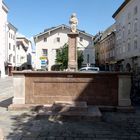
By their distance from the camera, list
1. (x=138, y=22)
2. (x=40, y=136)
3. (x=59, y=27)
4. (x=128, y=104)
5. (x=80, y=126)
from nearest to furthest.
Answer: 1. (x=40, y=136)
2. (x=80, y=126)
3. (x=128, y=104)
4. (x=138, y=22)
5. (x=59, y=27)

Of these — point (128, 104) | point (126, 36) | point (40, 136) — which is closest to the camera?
point (40, 136)

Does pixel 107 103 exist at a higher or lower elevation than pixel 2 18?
lower

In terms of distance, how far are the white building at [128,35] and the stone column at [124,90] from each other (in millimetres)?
31041

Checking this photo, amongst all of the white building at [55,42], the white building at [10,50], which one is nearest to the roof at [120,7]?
the white building at [55,42]

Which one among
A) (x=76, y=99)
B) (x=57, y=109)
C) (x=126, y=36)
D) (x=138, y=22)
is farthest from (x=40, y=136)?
(x=126, y=36)

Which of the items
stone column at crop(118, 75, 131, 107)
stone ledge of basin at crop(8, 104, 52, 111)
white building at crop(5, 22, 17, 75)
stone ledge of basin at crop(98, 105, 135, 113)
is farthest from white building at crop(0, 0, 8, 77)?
stone column at crop(118, 75, 131, 107)

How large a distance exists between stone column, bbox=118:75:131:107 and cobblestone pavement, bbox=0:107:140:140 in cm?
103

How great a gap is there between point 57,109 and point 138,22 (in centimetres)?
3452

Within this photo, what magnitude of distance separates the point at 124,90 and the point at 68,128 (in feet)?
11.7

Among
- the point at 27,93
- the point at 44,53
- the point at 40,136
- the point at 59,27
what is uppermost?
the point at 59,27

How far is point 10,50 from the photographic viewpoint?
215ft

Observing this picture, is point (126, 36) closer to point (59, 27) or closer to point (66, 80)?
point (59, 27)

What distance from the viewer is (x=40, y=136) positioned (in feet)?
25.7

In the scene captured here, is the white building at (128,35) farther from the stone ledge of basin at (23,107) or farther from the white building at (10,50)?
the stone ledge of basin at (23,107)
